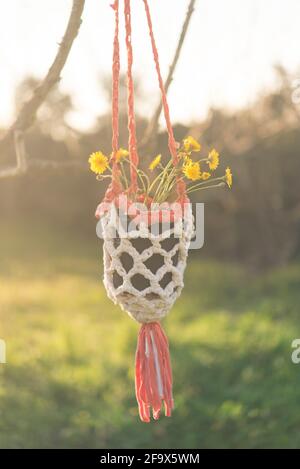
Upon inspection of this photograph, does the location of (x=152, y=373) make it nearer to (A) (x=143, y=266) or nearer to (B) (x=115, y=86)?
(A) (x=143, y=266)

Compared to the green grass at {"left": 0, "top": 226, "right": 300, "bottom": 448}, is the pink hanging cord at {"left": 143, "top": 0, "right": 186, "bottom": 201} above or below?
below

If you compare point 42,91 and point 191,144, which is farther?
point 42,91

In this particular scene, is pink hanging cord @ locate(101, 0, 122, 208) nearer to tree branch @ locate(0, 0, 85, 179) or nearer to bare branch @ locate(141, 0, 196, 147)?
tree branch @ locate(0, 0, 85, 179)

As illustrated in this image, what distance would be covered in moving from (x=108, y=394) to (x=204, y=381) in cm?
78

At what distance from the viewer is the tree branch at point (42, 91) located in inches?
103

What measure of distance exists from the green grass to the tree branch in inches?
105

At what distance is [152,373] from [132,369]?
13.8ft

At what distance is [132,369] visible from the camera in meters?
6.44

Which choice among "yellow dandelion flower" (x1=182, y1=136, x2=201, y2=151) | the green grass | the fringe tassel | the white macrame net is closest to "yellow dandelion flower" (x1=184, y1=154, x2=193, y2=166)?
"yellow dandelion flower" (x1=182, y1=136, x2=201, y2=151)

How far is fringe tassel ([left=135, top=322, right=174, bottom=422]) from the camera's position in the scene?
90.6 inches

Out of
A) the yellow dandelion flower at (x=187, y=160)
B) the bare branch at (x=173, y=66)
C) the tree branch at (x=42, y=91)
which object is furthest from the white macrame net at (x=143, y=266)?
the bare branch at (x=173, y=66)

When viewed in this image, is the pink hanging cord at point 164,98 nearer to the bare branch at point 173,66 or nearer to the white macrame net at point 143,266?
the white macrame net at point 143,266

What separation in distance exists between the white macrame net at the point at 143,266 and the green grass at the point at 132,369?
2986mm

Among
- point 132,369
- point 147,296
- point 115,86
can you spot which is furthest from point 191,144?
point 132,369
